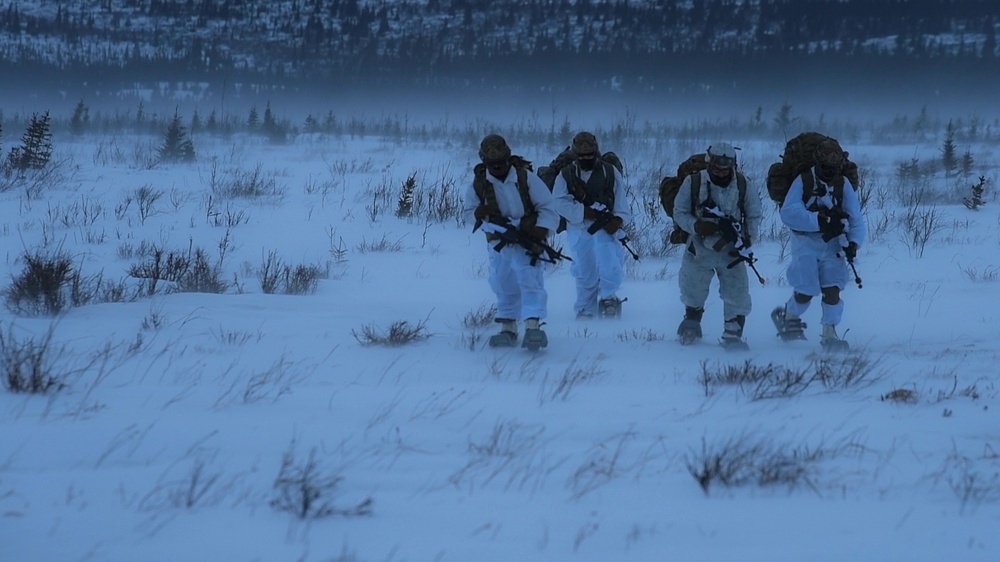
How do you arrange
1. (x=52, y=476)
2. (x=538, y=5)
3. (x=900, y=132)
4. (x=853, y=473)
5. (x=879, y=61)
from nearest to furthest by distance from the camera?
(x=52, y=476)
(x=853, y=473)
(x=900, y=132)
(x=879, y=61)
(x=538, y=5)

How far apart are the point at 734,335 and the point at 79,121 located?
73.2 feet

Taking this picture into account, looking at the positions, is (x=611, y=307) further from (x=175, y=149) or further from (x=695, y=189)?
(x=175, y=149)

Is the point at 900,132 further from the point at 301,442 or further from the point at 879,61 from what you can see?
the point at 301,442

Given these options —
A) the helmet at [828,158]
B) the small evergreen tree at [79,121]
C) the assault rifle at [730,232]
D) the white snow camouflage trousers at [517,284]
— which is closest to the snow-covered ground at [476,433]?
the white snow camouflage trousers at [517,284]

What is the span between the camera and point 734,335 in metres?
5.84

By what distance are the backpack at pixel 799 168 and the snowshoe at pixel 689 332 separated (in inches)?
43.8

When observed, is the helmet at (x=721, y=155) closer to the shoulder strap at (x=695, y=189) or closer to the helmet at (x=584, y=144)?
the shoulder strap at (x=695, y=189)

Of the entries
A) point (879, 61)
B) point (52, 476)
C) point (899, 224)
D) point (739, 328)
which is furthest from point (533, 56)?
point (52, 476)

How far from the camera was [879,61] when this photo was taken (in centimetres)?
4862

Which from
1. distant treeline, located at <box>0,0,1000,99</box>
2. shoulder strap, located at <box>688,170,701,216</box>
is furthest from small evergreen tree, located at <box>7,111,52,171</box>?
distant treeline, located at <box>0,0,1000,99</box>

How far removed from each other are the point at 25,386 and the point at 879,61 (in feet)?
176

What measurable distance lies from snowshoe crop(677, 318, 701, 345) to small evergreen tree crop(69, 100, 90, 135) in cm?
2086

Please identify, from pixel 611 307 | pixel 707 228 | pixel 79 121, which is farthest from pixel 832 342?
pixel 79 121

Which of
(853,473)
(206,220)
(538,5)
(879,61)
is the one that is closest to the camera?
(853,473)
